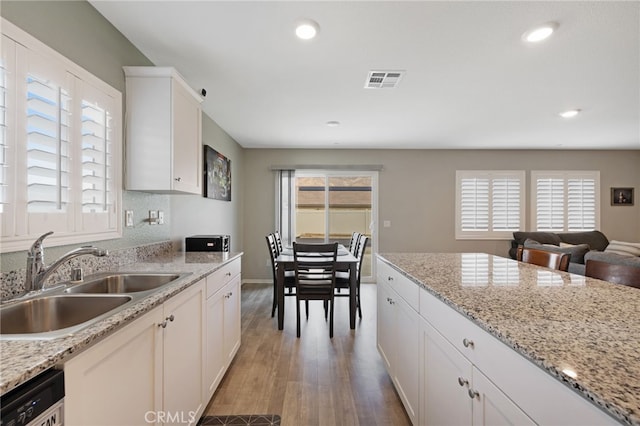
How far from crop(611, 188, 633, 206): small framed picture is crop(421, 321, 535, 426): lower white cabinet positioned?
20.7ft

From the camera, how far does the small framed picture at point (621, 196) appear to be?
5.45 meters

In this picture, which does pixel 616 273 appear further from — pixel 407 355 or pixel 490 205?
pixel 490 205

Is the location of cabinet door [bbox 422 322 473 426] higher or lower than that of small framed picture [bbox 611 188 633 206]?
lower

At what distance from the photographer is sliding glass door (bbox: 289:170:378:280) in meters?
5.46

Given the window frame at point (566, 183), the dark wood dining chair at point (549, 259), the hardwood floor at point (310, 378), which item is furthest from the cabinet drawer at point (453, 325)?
the window frame at point (566, 183)

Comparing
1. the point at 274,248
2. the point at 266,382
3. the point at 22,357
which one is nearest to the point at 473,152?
the point at 274,248

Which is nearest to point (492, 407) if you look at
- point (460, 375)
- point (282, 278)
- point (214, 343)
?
point (460, 375)

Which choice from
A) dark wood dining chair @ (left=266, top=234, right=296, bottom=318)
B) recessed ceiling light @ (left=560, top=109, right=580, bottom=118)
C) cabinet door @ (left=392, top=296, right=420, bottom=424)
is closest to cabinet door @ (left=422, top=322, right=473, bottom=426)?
cabinet door @ (left=392, top=296, right=420, bottom=424)

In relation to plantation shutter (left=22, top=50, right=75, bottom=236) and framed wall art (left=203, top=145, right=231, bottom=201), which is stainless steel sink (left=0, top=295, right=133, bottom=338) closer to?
plantation shutter (left=22, top=50, right=75, bottom=236)

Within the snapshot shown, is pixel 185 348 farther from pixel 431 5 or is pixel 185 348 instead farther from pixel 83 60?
pixel 431 5

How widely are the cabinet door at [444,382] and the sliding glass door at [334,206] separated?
406 cm

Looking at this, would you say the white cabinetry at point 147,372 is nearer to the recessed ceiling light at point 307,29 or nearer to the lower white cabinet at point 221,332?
the lower white cabinet at point 221,332

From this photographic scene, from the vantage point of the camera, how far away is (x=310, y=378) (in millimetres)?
2248

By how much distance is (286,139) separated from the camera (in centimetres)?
475
